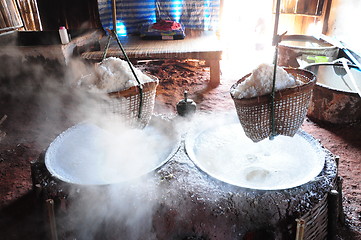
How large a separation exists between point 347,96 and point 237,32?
283 inches

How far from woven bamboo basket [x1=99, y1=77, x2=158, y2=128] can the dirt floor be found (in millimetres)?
1839

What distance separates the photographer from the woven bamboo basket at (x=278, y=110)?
190 cm

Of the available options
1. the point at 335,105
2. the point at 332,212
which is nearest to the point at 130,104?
the point at 332,212

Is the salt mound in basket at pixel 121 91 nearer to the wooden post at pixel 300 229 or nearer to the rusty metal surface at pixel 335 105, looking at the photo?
the wooden post at pixel 300 229

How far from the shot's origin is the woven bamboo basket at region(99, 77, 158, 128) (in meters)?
2.12

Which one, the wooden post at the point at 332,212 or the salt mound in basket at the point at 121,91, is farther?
the wooden post at the point at 332,212

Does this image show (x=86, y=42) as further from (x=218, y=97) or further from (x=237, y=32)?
(x=237, y=32)

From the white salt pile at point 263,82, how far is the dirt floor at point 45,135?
6.22ft

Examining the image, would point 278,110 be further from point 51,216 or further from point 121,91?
point 51,216

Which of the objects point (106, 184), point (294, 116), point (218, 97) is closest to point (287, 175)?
point (294, 116)

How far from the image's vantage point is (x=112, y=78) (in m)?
2.20

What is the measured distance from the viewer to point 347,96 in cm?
482

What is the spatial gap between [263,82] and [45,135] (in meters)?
4.26

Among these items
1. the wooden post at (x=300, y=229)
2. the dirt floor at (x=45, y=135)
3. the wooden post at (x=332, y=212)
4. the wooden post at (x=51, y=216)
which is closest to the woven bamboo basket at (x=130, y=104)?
the wooden post at (x=51, y=216)
